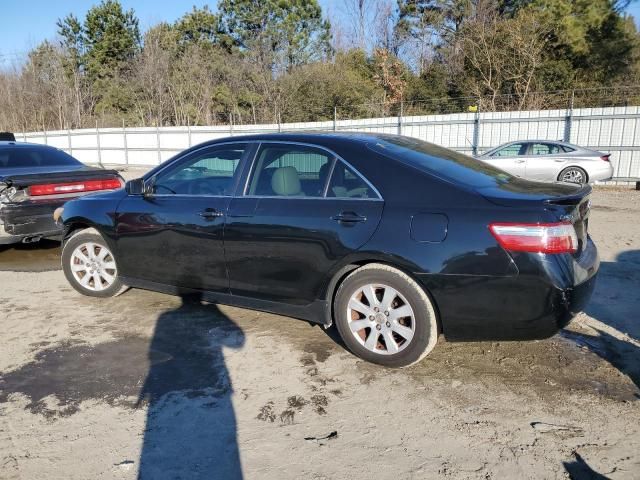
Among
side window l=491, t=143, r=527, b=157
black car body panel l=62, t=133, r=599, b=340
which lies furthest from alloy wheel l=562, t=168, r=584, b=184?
black car body panel l=62, t=133, r=599, b=340

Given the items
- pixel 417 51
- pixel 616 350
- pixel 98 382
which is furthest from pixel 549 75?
pixel 98 382

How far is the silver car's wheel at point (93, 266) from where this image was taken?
5082mm

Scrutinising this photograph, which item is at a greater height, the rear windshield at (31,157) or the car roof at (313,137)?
the car roof at (313,137)

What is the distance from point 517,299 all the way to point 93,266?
3.93 metres

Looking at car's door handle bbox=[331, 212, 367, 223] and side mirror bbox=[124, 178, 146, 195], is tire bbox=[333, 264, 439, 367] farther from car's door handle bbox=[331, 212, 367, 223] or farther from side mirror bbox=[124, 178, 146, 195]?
side mirror bbox=[124, 178, 146, 195]

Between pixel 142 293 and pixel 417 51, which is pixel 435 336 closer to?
pixel 142 293

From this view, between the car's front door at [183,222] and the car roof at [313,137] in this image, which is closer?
the car roof at [313,137]

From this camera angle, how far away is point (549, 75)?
2338cm

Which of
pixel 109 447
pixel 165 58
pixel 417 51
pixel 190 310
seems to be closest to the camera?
pixel 109 447

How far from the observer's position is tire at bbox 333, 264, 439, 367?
340cm

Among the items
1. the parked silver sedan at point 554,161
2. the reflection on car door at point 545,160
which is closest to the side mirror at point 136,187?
the parked silver sedan at point 554,161

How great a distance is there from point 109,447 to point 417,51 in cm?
Answer: 3378

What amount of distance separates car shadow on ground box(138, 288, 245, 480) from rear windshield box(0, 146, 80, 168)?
4.47 meters

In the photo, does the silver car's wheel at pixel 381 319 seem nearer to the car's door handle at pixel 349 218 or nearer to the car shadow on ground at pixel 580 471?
the car's door handle at pixel 349 218
